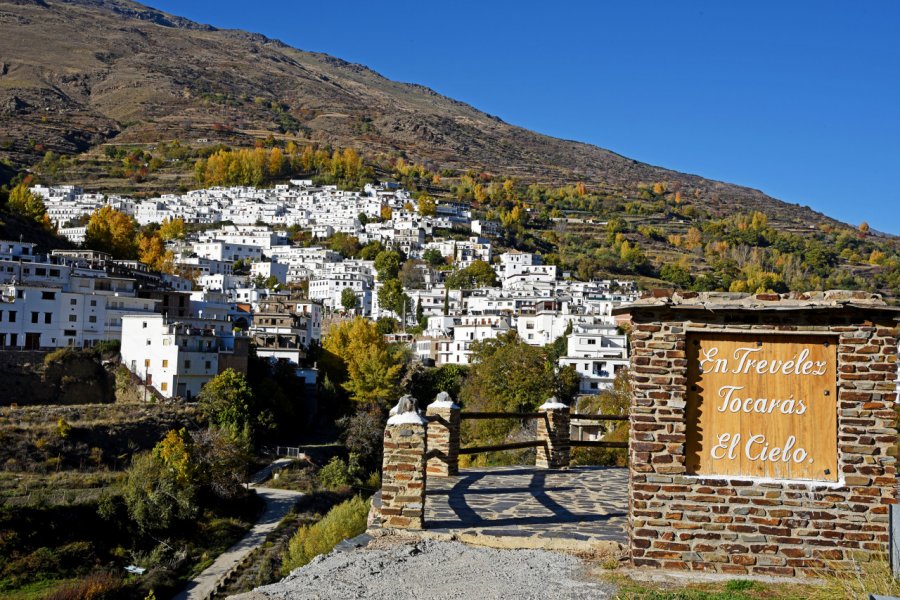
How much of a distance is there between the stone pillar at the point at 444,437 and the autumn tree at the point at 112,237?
75896 millimetres

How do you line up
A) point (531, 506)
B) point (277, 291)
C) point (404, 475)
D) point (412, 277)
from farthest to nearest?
point (412, 277)
point (277, 291)
point (531, 506)
point (404, 475)

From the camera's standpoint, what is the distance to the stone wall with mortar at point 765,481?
6383 mm

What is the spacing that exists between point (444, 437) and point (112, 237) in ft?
269

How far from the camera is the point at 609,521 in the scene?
8023 millimetres

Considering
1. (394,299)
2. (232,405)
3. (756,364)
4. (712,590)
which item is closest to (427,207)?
(394,299)

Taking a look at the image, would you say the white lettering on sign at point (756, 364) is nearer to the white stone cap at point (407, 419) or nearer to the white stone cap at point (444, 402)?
the white stone cap at point (407, 419)

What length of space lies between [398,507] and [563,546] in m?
1.44

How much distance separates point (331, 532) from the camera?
20719mm

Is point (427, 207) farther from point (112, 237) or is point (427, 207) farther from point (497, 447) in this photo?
point (497, 447)

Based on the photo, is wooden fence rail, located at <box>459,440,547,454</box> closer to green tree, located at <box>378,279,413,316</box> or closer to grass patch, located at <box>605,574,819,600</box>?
grass patch, located at <box>605,574,819,600</box>

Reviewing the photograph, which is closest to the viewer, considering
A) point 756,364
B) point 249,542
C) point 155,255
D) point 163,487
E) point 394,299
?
point 756,364

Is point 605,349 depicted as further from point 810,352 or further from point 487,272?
point 810,352

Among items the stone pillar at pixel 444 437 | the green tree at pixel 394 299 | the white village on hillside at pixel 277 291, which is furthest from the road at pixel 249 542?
the green tree at pixel 394 299

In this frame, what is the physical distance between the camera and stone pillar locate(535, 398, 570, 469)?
11.8 metres
